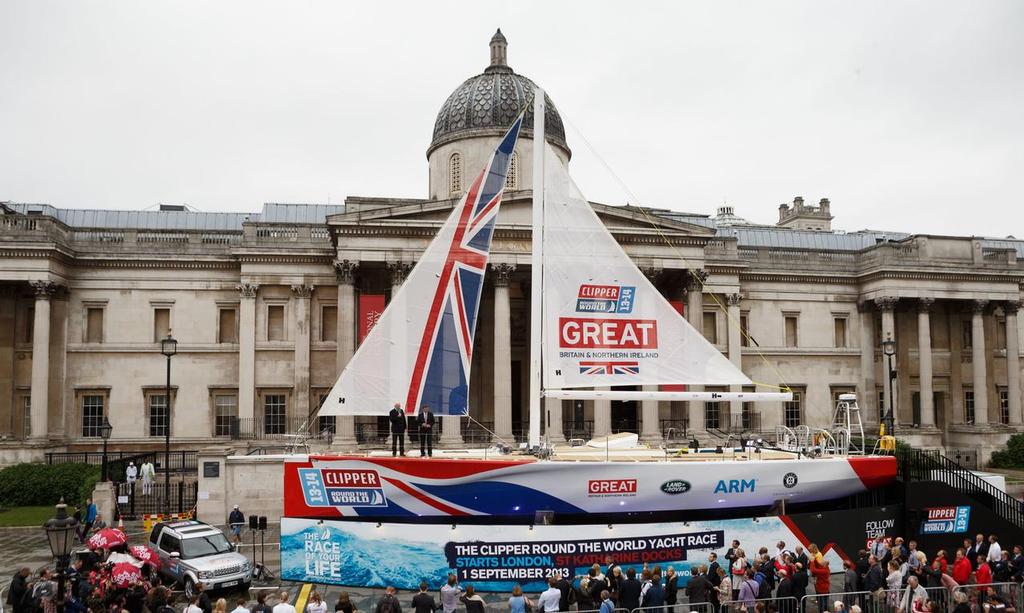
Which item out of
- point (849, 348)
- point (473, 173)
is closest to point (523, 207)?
point (473, 173)

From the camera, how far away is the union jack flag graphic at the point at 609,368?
18.8 metres

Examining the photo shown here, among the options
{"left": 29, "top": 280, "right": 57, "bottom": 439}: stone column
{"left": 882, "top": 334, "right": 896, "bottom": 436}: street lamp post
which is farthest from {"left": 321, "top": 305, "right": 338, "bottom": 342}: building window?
{"left": 882, "top": 334, "right": 896, "bottom": 436}: street lamp post

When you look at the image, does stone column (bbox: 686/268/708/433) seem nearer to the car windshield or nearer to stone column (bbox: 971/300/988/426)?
stone column (bbox: 971/300/988/426)

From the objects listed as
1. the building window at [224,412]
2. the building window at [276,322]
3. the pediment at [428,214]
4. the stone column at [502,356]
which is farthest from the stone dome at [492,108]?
the building window at [224,412]

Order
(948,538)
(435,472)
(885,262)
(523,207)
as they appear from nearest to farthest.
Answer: (435,472), (948,538), (523,207), (885,262)

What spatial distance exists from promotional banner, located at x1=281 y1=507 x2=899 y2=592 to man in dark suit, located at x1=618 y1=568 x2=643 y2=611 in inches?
109

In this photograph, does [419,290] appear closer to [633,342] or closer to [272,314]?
[633,342]

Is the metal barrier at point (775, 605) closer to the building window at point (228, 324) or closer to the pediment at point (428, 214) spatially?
the pediment at point (428, 214)

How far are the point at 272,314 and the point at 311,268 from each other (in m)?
2.97

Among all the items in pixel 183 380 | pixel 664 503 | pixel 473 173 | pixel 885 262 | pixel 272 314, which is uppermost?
pixel 473 173

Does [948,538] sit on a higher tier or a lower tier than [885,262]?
lower

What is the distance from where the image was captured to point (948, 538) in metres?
20.5

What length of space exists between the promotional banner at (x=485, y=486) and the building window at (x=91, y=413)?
2477 cm

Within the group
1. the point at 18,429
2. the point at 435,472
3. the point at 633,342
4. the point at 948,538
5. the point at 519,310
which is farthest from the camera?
the point at 519,310
